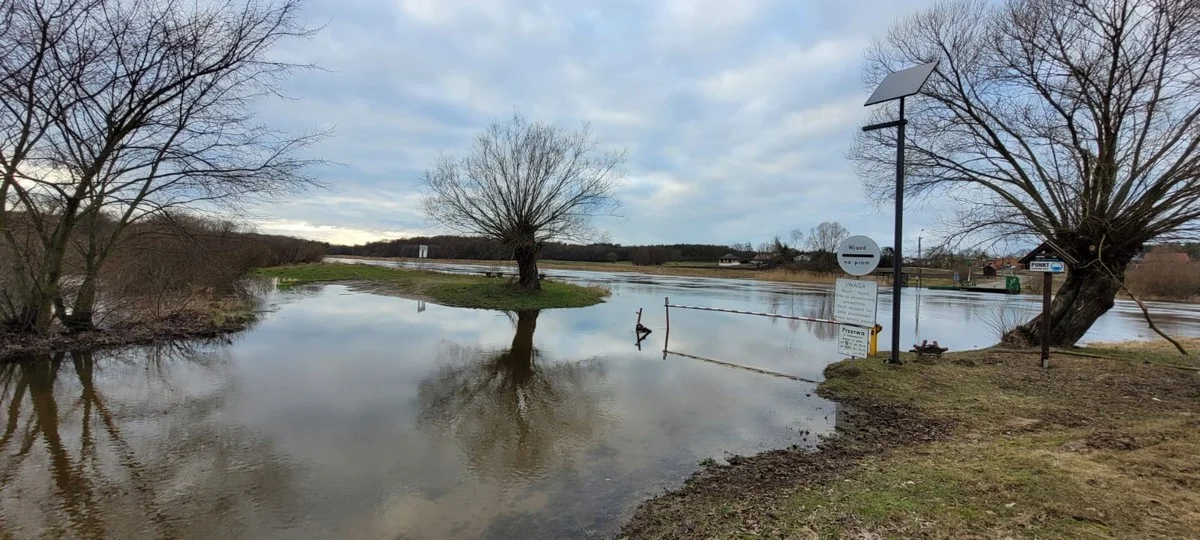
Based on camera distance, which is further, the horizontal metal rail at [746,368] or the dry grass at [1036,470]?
the horizontal metal rail at [746,368]

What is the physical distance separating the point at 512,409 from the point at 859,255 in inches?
250

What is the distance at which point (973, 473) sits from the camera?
13.7 ft

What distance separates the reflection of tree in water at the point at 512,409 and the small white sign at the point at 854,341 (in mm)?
4422

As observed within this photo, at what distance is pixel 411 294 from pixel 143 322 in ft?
39.2

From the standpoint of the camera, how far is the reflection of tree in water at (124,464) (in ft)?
12.1

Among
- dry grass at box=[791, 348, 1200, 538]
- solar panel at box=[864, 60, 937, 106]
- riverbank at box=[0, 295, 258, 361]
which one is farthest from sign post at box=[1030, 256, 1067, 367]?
riverbank at box=[0, 295, 258, 361]

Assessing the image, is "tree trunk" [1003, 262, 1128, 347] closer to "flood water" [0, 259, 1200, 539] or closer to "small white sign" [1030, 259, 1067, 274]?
"small white sign" [1030, 259, 1067, 274]

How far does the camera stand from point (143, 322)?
1192 cm

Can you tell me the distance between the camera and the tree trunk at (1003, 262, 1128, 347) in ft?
35.5

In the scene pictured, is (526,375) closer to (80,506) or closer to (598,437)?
(598,437)

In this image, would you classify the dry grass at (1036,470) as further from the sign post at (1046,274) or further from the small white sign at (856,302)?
the small white sign at (856,302)

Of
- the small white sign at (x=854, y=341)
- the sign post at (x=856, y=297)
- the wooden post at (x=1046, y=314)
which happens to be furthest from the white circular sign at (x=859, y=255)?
the wooden post at (x=1046, y=314)

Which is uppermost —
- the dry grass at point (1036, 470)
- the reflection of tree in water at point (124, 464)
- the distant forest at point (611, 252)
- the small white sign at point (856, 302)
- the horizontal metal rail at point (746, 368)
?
the distant forest at point (611, 252)

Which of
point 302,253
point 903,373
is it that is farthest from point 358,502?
point 302,253
